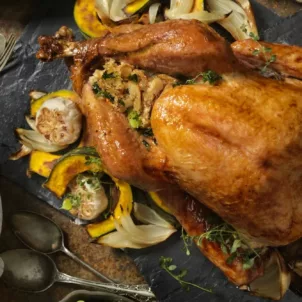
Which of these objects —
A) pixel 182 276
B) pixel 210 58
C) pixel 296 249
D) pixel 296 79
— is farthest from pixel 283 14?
pixel 182 276

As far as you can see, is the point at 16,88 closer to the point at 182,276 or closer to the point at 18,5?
the point at 18,5

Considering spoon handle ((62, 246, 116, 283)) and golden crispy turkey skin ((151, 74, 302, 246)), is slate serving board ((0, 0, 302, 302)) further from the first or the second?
golden crispy turkey skin ((151, 74, 302, 246))

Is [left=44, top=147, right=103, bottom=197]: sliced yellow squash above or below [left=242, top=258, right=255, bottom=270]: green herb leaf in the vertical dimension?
above

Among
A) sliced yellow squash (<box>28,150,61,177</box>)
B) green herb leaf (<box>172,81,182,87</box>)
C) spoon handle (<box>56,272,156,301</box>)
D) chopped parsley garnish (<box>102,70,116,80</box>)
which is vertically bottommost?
spoon handle (<box>56,272,156,301</box>)

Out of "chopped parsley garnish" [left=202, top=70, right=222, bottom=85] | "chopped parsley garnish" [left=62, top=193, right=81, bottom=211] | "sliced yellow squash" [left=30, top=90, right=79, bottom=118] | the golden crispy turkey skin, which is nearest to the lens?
the golden crispy turkey skin

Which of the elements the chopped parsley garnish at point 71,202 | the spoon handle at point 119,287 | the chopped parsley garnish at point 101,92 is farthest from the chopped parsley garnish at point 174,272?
the chopped parsley garnish at point 101,92

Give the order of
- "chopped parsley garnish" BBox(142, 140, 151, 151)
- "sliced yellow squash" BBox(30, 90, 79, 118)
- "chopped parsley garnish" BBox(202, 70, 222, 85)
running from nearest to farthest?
"chopped parsley garnish" BBox(202, 70, 222, 85) < "chopped parsley garnish" BBox(142, 140, 151, 151) < "sliced yellow squash" BBox(30, 90, 79, 118)

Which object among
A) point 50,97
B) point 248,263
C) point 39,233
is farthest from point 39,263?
point 248,263

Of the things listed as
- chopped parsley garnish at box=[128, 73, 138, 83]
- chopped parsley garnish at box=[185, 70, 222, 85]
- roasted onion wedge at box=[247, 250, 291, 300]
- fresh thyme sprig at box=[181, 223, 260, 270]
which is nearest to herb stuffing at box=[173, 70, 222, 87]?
chopped parsley garnish at box=[185, 70, 222, 85]

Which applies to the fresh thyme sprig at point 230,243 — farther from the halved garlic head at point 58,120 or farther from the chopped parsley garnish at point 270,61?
the halved garlic head at point 58,120
